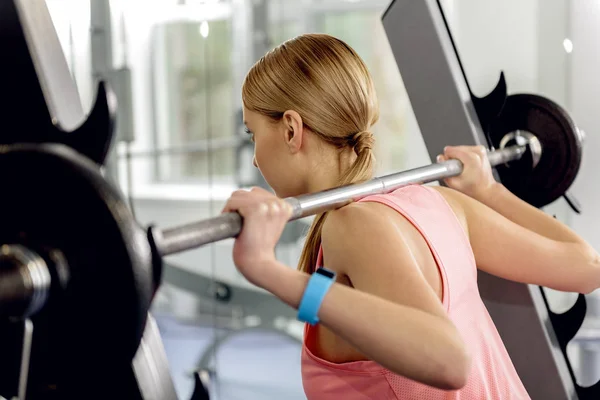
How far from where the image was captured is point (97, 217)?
0.51 m

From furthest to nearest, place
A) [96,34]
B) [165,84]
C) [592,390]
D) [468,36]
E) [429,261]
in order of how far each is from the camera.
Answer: [165,84], [96,34], [468,36], [592,390], [429,261]

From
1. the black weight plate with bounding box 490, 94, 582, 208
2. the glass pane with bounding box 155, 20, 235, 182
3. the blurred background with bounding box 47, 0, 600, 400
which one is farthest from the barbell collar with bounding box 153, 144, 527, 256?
the glass pane with bounding box 155, 20, 235, 182

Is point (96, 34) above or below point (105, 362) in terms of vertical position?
above

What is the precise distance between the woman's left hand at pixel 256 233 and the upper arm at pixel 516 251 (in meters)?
0.44

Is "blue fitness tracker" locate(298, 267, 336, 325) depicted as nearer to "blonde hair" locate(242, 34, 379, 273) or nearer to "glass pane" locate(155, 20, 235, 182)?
"blonde hair" locate(242, 34, 379, 273)

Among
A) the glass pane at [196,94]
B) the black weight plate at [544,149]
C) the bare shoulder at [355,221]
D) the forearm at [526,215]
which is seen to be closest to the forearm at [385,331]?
the bare shoulder at [355,221]

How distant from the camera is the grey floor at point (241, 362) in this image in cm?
310

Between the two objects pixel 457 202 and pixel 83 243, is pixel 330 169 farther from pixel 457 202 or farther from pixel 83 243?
pixel 83 243

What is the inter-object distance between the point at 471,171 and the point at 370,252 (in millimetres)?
512

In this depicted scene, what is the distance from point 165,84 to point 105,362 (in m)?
2.65

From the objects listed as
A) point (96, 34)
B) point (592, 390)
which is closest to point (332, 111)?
point (592, 390)

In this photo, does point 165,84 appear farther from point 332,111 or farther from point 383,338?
point 383,338

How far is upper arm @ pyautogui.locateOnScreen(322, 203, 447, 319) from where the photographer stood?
0.74 metres

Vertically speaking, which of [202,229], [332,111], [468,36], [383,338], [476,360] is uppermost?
[468,36]
